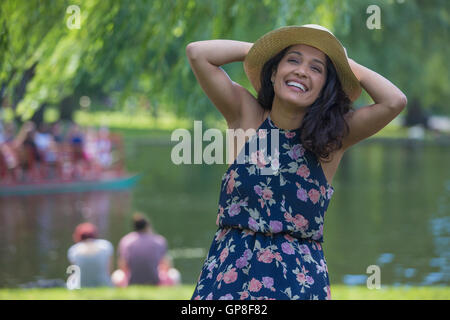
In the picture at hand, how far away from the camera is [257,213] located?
102 inches

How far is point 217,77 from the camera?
2799 millimetres

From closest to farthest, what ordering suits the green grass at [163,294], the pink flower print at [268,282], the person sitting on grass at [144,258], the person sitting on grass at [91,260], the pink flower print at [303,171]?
1. the pink flower print at [268,282]
2. the pink flower print at [303,171]
3. the green grass at [163,294]
4. the person sitting on grass at [91,260]
5. the person sitting on grass at [144,258]

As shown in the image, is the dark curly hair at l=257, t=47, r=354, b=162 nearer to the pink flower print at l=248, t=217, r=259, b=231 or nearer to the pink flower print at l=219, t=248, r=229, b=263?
the pink flower print at l=248, t=217, r=259, b=231

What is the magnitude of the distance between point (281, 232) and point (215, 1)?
2.77 m

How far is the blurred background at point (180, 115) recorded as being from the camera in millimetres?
5160

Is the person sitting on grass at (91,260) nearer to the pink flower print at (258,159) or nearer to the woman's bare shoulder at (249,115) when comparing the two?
the woman's bare shoulder at (249,115)

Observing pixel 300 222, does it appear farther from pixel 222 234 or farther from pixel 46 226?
pixel 46 226

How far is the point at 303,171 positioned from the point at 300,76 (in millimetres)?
348

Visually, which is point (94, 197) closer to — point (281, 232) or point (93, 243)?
point (93, 243)

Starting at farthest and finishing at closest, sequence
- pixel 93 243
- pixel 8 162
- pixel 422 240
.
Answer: pixel 8 162 < pixel 422 240 < pixel 93 243

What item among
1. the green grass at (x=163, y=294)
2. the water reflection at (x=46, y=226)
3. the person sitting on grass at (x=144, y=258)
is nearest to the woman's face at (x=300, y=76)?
the green grass at (x=163, y=294)

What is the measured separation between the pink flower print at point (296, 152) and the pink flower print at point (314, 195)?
13cm

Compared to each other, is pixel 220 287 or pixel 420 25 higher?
pixel 420 25
